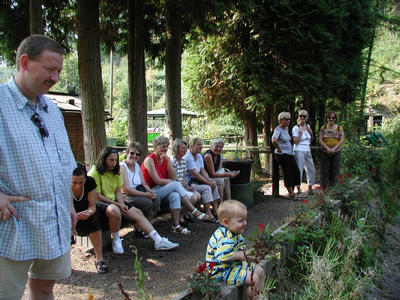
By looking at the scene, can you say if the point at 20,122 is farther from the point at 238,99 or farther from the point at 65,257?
the point at 238,99

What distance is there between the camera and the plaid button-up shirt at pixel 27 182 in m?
1.81

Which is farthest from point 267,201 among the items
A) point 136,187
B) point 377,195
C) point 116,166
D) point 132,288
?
point 132,288

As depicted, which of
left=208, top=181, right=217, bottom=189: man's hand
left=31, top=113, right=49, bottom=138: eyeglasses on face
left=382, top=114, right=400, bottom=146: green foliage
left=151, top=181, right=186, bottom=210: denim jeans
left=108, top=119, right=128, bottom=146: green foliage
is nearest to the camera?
left=31, top=113, right=49, bottom=138: eyeglasses on face

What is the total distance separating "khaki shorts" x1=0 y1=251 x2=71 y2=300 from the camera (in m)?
1.81

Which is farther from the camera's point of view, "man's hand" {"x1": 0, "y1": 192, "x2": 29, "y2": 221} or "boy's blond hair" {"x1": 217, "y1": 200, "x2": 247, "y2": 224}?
"boy's blond hair" {"x1": 217, "y1": 200, "x2": 247, "y2": 224}

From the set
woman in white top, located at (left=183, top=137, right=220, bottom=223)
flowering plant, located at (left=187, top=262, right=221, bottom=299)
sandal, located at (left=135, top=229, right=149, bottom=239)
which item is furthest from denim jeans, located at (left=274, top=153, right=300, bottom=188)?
flowering plant, located at (left=187, top=262, right=221, bottom=299)

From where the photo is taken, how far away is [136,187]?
4.82 metres

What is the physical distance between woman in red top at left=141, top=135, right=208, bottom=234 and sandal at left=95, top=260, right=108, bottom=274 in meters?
1.38

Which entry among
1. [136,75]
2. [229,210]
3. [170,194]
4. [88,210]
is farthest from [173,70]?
[229,210]

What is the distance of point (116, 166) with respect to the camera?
4285 mm

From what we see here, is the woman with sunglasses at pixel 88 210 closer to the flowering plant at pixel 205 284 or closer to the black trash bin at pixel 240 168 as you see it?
the flowering plant at pixel 205 284

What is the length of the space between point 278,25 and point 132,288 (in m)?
7.25

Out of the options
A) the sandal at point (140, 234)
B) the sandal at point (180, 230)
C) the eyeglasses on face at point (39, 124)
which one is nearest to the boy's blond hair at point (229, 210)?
the eyeglasses on face at point (39, 124)

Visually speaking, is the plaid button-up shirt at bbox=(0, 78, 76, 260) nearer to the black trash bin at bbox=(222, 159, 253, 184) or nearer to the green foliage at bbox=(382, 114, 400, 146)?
the black trash bin at bbox=(222, 159, 253, 184)
